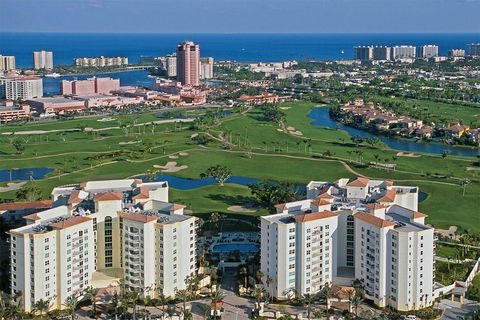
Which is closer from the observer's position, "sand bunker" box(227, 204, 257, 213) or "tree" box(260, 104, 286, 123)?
"sand bunker" box(227, 204, 257, 213)

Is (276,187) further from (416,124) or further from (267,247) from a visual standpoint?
(416,124)

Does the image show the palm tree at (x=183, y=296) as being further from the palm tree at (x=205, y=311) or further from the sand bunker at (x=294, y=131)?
the sand bunker at (x=294, y=131)

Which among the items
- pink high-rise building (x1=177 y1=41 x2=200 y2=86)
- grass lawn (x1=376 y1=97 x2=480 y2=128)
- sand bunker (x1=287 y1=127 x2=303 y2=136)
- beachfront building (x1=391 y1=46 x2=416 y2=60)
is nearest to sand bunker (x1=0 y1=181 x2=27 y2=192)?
sand bunker (x1=287 y1=127 x2=303 y2=136)

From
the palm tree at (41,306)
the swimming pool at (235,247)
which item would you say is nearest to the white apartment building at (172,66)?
the swimming pool at (235,247)

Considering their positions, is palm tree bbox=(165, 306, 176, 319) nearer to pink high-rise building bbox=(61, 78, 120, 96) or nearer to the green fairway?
the green fairway

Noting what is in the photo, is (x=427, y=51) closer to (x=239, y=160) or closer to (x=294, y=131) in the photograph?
(x=294, y=131)

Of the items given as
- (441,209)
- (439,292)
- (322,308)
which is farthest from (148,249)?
(441,209)
